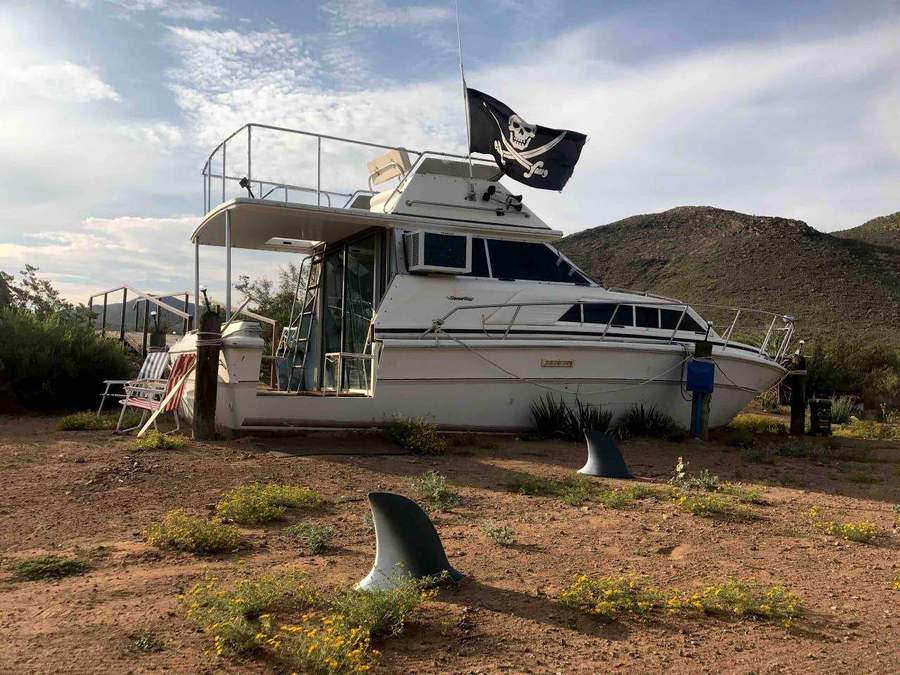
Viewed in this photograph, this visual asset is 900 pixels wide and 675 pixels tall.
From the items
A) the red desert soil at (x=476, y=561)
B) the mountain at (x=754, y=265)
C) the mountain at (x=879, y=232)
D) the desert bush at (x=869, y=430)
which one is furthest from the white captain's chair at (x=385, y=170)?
the mountain at (x=879, y=232)

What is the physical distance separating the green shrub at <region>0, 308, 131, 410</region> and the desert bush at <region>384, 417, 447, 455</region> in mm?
5720

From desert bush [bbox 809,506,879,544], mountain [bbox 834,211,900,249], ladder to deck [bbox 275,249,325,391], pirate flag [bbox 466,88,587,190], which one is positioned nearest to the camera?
desert bush [bbox 809,506,879,544]

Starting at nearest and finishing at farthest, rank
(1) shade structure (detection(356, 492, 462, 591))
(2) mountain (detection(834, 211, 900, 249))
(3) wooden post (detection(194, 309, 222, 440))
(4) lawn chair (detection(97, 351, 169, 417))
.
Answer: (1) shade structure (detection(356, 492, 462, 591)), (3) wooden post (detection(194, 309, 222, 440)), (4) lawn chair (detection(97, 351, 169, 417)), (2) mountain (detection(834, 211, 900, 249))

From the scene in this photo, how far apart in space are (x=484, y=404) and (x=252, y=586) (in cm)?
636

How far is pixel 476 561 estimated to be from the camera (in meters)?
4.46

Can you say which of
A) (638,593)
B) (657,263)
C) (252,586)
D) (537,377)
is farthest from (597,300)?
(657,263)

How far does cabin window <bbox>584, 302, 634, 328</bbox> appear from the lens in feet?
34.1

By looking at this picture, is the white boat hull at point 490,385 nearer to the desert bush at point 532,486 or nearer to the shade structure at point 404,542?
the desert bush at point 532,486

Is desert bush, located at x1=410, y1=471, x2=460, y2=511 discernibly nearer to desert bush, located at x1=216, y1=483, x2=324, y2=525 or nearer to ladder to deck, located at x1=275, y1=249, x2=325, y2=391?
desert bush, located at x1=216, y1=483, x2=324, y2=525

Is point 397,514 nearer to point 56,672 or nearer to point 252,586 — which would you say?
point 252,586

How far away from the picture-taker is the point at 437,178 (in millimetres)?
10305

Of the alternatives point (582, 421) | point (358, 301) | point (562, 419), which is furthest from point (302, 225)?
point (582, 421)

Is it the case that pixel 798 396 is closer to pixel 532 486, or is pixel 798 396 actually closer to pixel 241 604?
pixel 532 486

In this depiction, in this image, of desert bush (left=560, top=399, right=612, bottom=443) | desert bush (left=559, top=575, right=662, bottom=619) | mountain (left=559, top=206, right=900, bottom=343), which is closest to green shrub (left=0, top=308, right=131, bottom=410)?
desert bush (left=560, top=399, right=612, bottom=443)
